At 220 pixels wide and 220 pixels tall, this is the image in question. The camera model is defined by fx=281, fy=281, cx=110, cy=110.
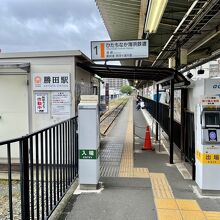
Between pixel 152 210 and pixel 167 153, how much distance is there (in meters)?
4.04

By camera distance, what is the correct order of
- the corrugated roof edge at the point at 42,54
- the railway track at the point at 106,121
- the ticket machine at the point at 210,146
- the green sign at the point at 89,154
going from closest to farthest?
the ticket machine at the point at 210,146 < the green sign at the point at 89,154 < the corrugated roof edge at the point at 42,54 < the railway track at the point at 106,121

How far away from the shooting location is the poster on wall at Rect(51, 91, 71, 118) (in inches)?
255

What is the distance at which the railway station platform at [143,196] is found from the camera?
13.0 ft

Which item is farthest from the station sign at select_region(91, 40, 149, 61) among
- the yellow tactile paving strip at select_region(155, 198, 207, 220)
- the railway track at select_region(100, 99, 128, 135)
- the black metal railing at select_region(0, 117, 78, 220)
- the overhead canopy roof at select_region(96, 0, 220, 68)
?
the railway track at select_region(100, 99, 128, 135)

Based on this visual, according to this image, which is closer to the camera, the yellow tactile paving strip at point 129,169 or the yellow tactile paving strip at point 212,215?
the yellow tactile paving strip at point 212,215

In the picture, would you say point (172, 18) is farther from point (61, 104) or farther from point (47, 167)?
point (47, 167)

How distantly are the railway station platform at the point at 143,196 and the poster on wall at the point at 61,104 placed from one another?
5.06 feet

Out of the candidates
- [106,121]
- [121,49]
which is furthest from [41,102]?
[106,121]

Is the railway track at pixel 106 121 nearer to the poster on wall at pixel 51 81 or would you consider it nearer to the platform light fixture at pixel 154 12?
the poster on wall at pixel 51 81

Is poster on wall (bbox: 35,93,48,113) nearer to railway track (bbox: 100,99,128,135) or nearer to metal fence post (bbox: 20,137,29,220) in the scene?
metal fence post (bbox: 20,137,29,220)

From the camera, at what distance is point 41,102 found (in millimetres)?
6555

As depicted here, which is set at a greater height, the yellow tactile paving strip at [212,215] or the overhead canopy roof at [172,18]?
the overhead canopy roof at [172,18]

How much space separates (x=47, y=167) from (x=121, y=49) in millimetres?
3725

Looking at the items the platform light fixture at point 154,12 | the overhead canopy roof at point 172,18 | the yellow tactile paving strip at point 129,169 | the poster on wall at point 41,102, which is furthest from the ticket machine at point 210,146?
the poster on wall at point 41,102
